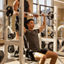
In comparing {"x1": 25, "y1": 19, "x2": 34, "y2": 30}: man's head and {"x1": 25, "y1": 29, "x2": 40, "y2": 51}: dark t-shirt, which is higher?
{"x1": 25, "y1": 19, "x2": 34, "y2": 30}: man's head

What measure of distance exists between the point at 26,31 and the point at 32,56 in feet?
1.59

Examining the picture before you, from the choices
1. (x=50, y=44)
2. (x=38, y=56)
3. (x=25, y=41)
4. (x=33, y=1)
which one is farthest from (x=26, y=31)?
(x=33, y=1)

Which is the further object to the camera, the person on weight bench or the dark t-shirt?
the dark t-shirt

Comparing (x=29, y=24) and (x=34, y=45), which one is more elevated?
(x=29, y=24)

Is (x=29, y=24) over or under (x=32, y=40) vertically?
over

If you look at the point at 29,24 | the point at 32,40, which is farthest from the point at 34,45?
the point at 29,24

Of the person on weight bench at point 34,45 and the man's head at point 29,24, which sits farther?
the man's head at point 29,24

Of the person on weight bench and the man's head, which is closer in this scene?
the person on weight bench

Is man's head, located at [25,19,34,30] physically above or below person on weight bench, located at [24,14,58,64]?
above

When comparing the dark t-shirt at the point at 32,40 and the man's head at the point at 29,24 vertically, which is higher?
the man's head at the point at 29,24

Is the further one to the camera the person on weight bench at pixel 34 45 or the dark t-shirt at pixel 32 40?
the dark t-shirt at pixel 32 40

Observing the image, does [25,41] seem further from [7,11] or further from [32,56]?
[7,11]

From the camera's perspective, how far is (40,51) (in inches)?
97.5

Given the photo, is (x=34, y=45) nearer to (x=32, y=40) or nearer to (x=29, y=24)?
(x=32, y=40)
